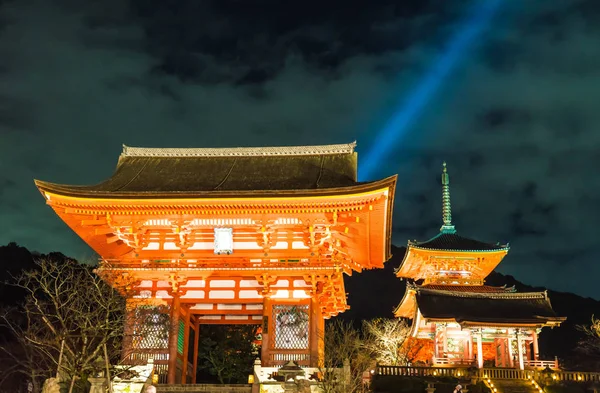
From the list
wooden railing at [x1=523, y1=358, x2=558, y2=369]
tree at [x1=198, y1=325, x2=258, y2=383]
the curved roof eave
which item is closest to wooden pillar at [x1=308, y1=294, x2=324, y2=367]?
the curved roof eave

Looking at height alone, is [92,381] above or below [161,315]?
below

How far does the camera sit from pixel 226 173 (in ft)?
88.0

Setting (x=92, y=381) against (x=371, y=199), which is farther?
(x=371, y=199)

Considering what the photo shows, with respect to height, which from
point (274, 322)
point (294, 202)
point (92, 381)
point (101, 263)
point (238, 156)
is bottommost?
point (92, 381)

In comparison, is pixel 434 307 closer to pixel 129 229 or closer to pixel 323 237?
pixel 323 237

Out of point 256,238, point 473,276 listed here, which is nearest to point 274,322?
point 256,238

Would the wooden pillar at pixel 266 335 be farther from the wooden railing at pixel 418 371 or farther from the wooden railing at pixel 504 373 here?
the wooden railing at pixel 504 373

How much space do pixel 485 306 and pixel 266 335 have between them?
17.1 metres

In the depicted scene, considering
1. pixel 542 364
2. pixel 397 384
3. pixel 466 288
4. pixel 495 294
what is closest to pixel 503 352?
pixel 542 364

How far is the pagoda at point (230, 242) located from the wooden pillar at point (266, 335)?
44 mm

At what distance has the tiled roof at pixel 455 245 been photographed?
45344 millimetres

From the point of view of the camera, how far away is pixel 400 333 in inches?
1724

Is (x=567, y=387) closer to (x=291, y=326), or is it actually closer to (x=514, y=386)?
(x=514, y=386)

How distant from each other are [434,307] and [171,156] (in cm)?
1678
